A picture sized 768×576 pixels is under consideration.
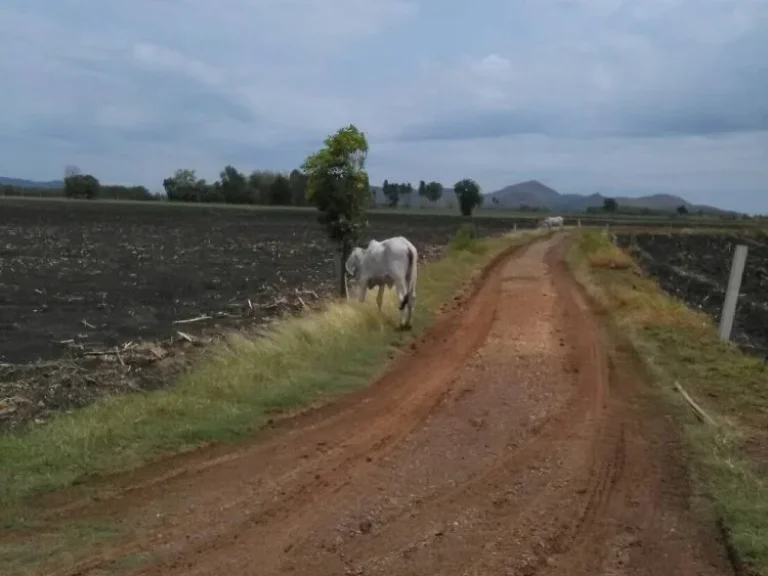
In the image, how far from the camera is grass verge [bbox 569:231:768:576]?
659cm

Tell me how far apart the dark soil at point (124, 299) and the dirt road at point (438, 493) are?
314 centimetres

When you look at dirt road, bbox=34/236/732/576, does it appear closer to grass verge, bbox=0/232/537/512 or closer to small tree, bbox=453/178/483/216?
grass verge, bbox=0/232/537/512

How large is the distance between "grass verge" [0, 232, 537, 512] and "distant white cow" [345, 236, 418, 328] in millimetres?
597

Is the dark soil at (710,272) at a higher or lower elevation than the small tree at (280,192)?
higher

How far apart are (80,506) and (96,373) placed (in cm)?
509

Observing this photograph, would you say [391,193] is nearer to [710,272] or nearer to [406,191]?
[406,191]

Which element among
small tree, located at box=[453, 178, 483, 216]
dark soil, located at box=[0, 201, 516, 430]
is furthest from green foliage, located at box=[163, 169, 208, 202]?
dark soil, located at box=[0, 201, 516, 430]

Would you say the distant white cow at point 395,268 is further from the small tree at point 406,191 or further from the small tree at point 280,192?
the small tree at point 406,191

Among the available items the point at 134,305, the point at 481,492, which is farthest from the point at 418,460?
the point at 134,305

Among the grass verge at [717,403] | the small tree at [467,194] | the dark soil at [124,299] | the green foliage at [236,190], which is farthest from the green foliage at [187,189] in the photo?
the grass verge at [717,403]

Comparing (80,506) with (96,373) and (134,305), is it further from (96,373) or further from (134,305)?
(134,305)

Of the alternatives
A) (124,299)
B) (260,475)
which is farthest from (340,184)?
(260,475)

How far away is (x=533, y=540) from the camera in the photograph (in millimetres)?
6266

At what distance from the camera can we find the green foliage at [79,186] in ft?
359
